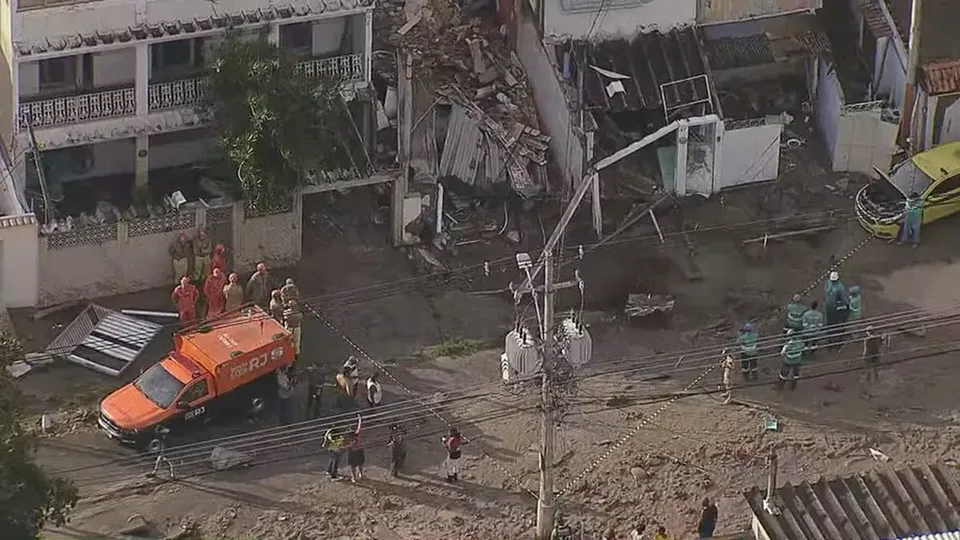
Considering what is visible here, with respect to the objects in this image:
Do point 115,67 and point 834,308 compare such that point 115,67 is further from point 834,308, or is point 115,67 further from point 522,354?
point 834,308

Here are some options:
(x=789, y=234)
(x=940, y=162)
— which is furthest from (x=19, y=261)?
(x=940, y=162)

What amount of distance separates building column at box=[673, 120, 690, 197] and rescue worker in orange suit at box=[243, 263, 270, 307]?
32.8 feet

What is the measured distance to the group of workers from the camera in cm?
4769

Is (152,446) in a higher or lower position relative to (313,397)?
Answer: lower

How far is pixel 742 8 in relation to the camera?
181 feet

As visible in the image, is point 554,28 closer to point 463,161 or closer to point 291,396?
point 463,161

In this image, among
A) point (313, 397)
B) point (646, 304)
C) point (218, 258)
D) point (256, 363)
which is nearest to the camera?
point (256, 363)

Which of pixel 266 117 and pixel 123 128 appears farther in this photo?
pixel 123 128

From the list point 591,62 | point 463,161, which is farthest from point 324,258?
point 591,62

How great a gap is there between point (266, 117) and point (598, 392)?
8339 mm

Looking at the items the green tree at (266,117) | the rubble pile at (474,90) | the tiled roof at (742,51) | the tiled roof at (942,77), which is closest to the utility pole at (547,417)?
the green tree at (266,117)

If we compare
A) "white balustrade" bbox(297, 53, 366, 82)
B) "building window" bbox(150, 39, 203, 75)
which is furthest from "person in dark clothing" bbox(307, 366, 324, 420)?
"building window" bbox(150, 39, 203, 75)

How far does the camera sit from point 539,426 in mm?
46656

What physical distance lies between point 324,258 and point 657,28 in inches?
358
